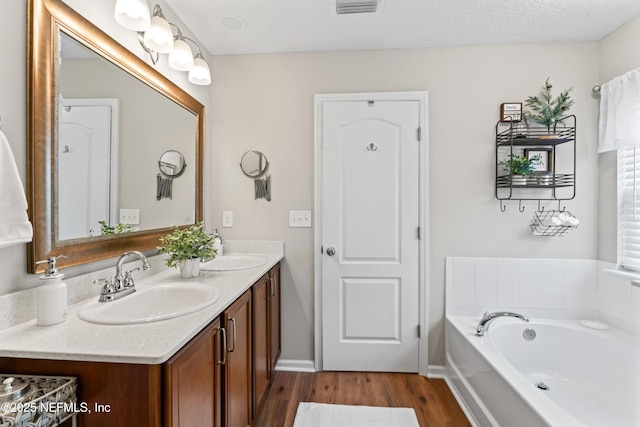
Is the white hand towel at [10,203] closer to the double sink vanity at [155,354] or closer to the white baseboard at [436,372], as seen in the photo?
the double sink vanity at [155,354]

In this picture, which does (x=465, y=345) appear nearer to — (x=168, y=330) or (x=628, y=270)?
(x=628, y=270)

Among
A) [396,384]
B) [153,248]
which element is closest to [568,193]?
[396,384]

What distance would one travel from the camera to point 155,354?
2.71 feet

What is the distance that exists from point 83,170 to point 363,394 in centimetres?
206

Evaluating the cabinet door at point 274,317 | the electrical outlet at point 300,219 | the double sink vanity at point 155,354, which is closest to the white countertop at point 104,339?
the double sink vanity at point 155,354

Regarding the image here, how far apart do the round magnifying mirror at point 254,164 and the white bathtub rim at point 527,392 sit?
1832mm

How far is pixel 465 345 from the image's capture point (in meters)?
1.95

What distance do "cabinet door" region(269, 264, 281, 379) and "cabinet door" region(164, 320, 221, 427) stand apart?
826 mm

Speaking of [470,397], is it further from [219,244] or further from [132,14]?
[132,14]

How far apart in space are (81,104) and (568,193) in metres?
2.99

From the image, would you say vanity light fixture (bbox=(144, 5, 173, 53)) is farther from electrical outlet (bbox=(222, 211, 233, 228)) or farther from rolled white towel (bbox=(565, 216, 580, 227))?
rolled white towel (bbox=(565, 216, 580, 227))

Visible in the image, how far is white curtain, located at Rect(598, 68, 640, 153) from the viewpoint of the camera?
6.28 ft

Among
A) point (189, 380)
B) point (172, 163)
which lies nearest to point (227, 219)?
point (172, 163)

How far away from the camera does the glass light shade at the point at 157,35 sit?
149 centimetres
